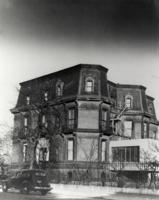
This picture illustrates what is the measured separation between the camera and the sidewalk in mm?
16647

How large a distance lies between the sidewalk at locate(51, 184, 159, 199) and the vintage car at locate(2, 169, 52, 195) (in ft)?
2.80

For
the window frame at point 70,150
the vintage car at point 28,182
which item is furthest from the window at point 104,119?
the vintage car at point 28,182

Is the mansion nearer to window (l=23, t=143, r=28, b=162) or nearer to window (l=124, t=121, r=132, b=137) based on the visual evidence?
window (l=23, t=143, r=28, b=162)

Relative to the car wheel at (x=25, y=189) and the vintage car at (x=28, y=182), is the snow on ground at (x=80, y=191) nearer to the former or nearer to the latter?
the vintage car at (x=28, y=182)

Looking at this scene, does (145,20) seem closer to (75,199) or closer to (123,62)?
(123,62)

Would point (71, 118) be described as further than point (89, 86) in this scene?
Yes

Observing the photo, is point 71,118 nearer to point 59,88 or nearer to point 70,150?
point 70,150

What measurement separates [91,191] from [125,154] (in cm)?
1041

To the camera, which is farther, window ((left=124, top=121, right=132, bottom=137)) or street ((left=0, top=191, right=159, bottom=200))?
window ((left=124, top=121, right=132, bottom=137))

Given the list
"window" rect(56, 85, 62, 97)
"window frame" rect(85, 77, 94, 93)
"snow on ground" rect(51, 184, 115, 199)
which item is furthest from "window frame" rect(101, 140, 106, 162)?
"snow on ground" rect(51, 184, 115, 199)

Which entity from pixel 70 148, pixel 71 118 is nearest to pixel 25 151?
pixel 70 148

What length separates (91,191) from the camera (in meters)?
18.3

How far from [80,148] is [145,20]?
16.7 m

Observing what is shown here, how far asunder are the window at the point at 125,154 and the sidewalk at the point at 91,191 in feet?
28.1
